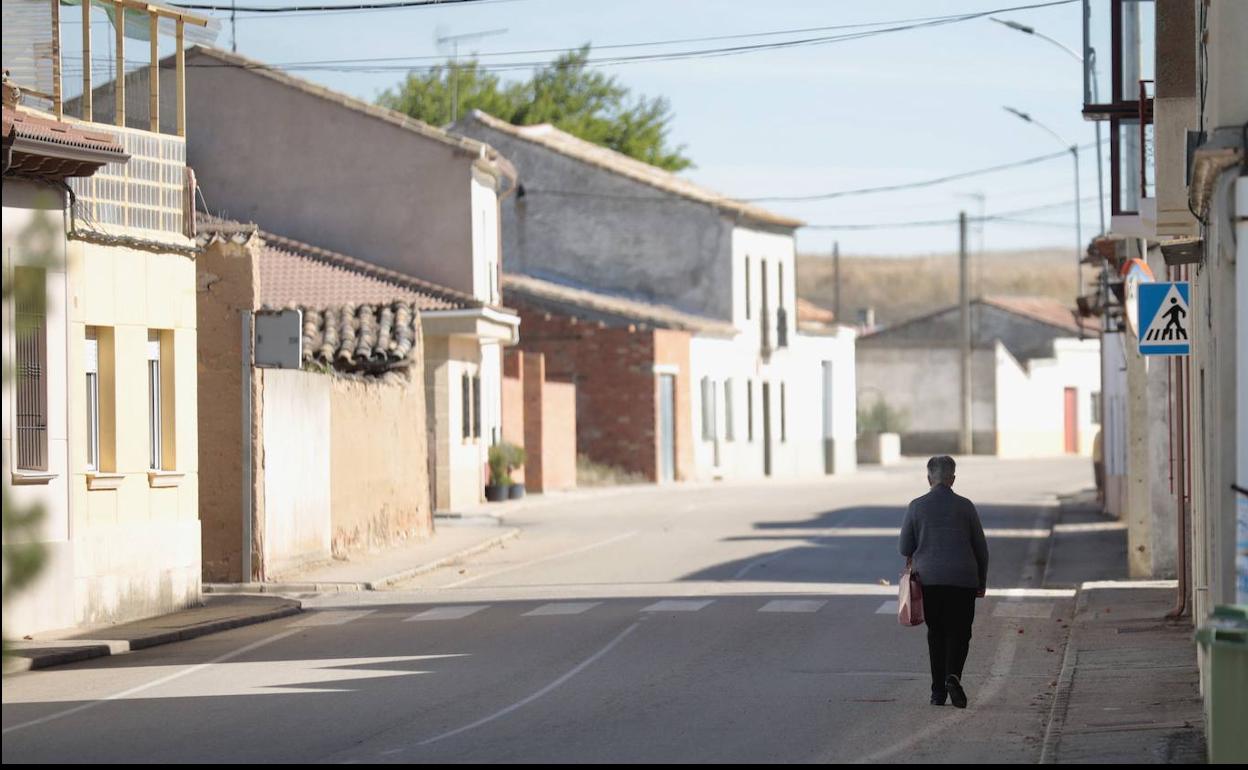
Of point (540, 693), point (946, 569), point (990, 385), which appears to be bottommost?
point (540, 693)

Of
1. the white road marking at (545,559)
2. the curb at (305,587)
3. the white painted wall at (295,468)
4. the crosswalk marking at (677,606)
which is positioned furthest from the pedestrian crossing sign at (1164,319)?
the white painted wall at (295,468)

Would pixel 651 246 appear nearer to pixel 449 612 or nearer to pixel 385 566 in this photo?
pixel 385 566

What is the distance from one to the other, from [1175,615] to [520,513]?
2120 cm

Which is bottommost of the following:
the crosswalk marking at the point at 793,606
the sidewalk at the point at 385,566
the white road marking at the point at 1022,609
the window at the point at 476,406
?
the white road marking at the point at 1022,609

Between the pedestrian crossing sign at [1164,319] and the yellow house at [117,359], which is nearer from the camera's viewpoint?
the pedestrian crossing sign at [1164,319]

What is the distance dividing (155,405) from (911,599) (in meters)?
10.2

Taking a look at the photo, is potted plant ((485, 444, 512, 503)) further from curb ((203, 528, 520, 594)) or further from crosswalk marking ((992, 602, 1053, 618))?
crosswalk marking ((992, 602, 1053, 618))

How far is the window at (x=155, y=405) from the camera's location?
1966 centimetres

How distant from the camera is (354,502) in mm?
26438

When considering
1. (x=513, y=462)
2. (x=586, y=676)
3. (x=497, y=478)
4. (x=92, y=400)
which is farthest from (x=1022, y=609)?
(x=513, y=462)

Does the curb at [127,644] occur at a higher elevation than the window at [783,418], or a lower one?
lower

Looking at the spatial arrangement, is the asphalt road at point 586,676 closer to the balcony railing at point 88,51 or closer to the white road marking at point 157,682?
the white road marking at point 157,682

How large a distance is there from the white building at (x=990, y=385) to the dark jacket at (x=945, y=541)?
2390 inches

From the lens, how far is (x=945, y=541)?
489 inches
